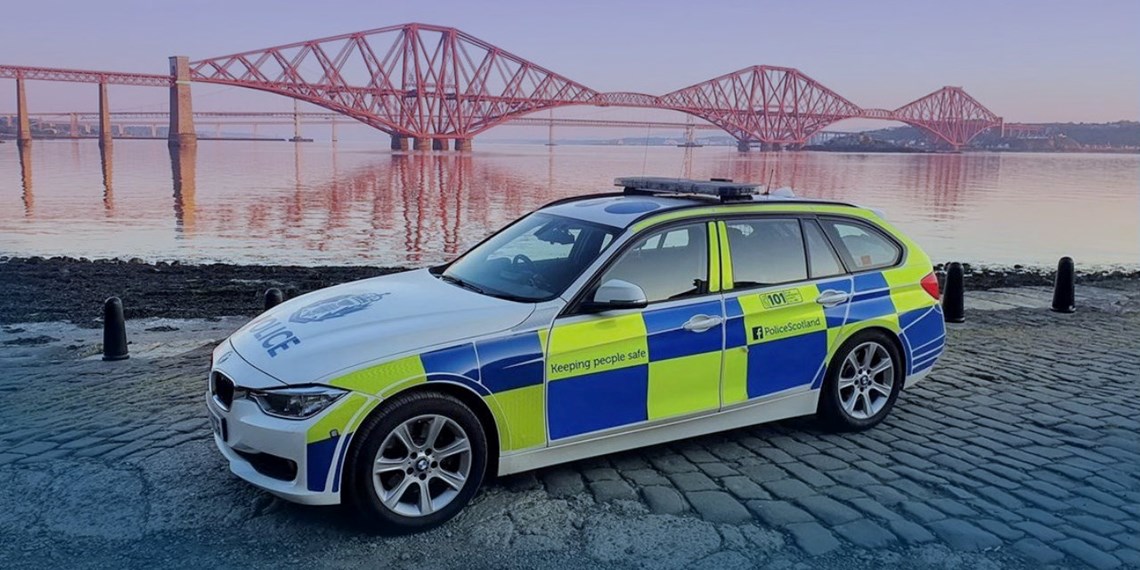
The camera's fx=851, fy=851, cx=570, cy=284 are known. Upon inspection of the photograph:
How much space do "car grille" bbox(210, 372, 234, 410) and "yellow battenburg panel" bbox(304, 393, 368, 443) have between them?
0.54 m

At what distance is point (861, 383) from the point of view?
543 centimetres

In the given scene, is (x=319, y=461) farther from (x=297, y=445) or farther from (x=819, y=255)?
(x=819, y=255)

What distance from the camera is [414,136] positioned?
115 meters

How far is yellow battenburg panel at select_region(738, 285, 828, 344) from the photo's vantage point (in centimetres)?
484

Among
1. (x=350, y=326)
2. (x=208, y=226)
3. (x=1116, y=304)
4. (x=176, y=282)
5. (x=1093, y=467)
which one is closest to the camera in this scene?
(x=350, y=326)

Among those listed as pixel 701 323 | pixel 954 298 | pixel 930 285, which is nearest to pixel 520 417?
pixel 701 323

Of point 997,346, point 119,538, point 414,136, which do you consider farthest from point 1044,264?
point 414,136

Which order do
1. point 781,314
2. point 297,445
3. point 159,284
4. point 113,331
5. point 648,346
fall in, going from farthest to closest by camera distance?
point 159,284 < point 113,331 < point 781,314 < point 648,346 < point 297,445

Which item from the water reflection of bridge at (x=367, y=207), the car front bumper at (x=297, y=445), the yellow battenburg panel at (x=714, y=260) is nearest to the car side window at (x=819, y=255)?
the yellow battenburg panel at (x=714, y=260)

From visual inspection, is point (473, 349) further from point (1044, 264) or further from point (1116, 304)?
point (1044, 264)

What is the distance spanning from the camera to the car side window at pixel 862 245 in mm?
5484

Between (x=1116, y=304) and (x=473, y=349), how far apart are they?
32.6ft

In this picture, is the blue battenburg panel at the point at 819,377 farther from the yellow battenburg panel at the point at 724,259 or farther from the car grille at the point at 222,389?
the car grille at the point at 222,389

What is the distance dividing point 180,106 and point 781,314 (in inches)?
4909
